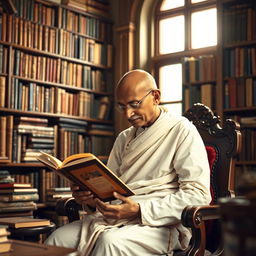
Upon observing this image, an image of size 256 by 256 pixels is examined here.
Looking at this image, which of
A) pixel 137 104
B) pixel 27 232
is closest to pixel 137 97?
pixel 137 104

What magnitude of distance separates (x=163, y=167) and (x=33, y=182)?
2810 millimetres

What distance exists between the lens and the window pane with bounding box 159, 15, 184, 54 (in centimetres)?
571

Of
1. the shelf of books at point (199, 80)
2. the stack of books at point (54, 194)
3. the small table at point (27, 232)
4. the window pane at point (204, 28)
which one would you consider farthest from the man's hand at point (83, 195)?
the window pane at point (204, 28)

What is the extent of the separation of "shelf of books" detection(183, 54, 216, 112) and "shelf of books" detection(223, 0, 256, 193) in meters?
Answer: 0.14

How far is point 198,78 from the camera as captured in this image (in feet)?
16.7

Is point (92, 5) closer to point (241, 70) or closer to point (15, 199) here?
point (241, 70)

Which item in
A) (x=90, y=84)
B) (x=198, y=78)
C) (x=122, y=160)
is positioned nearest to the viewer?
(x=122, y=160)

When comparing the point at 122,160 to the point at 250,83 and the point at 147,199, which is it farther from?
the point at 250,83

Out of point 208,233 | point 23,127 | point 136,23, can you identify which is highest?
point 136,23

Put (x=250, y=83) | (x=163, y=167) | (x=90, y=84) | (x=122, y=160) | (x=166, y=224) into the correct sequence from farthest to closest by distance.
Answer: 1. (x=90, y=84)
2. (x=250, y=83)
3. (x=122, y=160)
4. (x=163, y=167)
5. (x=166, y=224)

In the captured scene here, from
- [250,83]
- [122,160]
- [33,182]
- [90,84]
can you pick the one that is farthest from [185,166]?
[90,84]

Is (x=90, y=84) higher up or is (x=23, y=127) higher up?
(x=90, y=84)

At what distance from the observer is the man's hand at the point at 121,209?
222 cm

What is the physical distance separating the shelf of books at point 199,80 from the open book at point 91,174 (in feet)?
9.65
